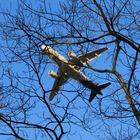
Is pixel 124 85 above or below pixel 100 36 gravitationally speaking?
below

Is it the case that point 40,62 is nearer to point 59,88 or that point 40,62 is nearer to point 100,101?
point 59,88

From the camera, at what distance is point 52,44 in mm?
12906

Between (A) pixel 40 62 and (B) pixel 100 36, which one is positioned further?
(B) pixel 100 36

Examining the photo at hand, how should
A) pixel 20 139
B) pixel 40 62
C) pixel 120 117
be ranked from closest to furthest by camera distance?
pixel 20 139 < pixel 40 62 < pixel 120 117

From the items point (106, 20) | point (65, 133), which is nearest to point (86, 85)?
point (106, 20)

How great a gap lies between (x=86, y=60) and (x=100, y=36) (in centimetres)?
81

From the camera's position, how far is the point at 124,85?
12891mm

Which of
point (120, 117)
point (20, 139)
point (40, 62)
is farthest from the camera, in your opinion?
point (120, 117)

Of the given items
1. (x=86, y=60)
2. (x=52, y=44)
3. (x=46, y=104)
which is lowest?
(x=46, y=104)

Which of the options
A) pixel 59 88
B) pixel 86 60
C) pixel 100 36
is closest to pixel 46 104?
pixel 59 88

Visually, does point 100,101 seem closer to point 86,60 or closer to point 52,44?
point 86,60

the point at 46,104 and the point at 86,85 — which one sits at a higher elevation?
the point at 86,85

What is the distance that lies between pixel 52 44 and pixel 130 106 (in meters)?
2.57

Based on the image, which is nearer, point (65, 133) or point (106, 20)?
point (65, 133)
